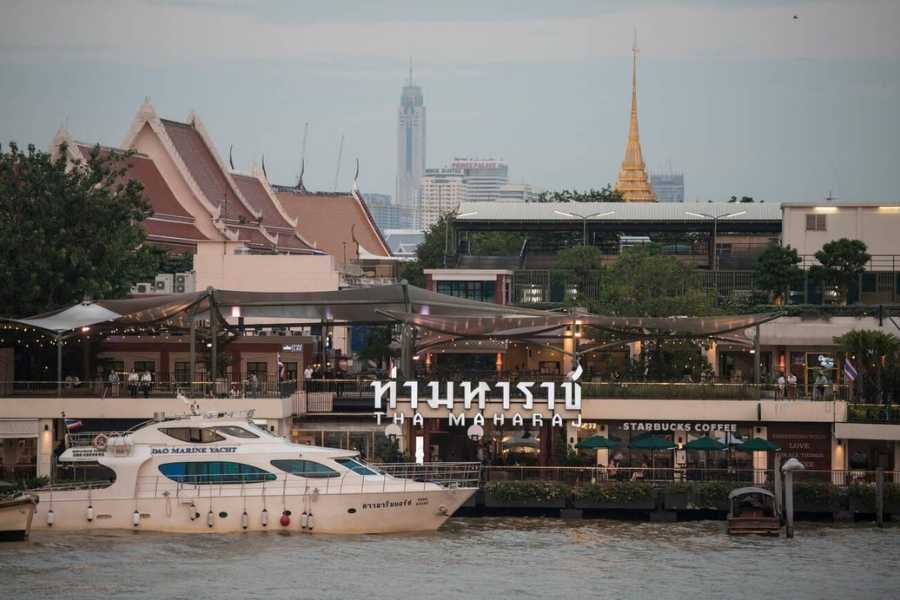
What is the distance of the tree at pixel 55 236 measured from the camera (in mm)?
67125

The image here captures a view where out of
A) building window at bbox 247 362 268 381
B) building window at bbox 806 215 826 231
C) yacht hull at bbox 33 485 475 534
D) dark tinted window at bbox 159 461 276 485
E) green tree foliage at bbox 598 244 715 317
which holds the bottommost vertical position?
yacht hull at bbox 33 485 475 534

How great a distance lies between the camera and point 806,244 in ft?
286

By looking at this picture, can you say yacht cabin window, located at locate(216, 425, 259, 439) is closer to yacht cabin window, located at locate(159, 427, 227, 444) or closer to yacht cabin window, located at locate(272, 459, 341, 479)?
yacht cabin window, located at locate(159, 427, 227, 444)

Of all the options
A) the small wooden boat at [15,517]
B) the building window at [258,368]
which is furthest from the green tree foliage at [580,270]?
the small wooden boat at [15,517]

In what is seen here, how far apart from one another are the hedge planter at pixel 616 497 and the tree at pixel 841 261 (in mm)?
30085

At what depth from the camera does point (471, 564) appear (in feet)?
155

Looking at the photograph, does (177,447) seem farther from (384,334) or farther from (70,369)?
(384,334)

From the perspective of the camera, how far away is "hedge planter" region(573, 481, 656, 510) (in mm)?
54938

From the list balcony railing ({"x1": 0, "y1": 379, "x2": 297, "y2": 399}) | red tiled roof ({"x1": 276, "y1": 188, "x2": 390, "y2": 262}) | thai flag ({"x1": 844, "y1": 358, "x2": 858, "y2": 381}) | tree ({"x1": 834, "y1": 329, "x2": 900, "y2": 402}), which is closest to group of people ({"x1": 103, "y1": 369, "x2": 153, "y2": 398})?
balcony railing ({"x1": 0, "y1": 379, "x2": 297, "y2": 399})

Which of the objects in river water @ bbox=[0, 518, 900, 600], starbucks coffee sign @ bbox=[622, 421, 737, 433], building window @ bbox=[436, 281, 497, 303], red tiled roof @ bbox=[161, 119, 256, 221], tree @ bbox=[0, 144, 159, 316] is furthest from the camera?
red tiled roof @ bbox=[161, 119, 256, 221]

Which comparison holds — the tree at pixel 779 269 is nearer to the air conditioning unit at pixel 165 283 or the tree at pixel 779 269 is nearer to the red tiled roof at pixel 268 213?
the air conditioning unit at pixel 165 283

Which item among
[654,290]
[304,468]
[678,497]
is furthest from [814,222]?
[304,468]

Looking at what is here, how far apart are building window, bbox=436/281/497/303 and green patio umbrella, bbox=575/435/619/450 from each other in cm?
3060

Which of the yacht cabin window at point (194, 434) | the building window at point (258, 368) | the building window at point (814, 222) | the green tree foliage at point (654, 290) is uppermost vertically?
the building window at point (814, 222)
